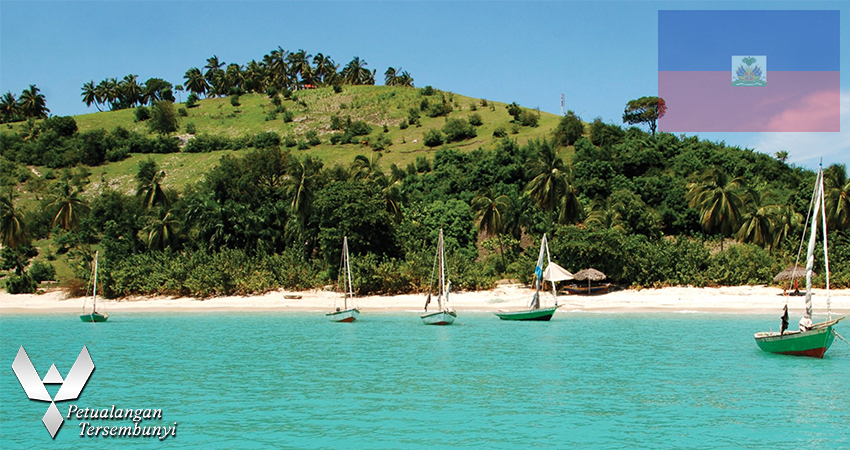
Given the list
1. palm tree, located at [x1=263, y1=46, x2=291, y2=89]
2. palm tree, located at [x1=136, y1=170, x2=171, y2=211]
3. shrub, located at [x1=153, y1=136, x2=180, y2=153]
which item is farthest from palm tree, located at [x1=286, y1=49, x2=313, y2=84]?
palm tree, located at [x1=136, y1=170, x2=171, y2=211]

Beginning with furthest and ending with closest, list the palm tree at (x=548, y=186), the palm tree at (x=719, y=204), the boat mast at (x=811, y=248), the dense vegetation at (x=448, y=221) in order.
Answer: the palm tree at (x=719, y=204) < the palm tree at (x=548, y=186) < the dense vegetation at (x=448, y=221) < the boat mast at (x=811, y=248)

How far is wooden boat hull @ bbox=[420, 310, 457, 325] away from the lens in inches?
1597

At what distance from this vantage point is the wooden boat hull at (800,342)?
27.4 metres

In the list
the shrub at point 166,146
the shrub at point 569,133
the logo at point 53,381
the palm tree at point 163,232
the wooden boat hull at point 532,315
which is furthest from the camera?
the shrub at point 166,146

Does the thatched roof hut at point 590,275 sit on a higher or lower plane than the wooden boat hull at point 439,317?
higher

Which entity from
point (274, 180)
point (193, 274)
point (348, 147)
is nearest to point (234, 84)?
point (348, 147)

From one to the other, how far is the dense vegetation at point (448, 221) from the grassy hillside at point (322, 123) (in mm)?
11978

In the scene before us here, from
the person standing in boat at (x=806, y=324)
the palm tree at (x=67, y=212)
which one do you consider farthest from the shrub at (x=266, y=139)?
the person standing in boat at (x=806, y=324)

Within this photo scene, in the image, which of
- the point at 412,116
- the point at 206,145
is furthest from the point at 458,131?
the point at 206,145

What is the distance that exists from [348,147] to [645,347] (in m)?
86.0

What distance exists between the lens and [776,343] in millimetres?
28844

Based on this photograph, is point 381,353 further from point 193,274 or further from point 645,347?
point 193,274

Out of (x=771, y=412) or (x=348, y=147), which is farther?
(x=348, y=147)

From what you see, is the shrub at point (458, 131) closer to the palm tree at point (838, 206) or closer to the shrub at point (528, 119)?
the shrub at point (528, 119)
